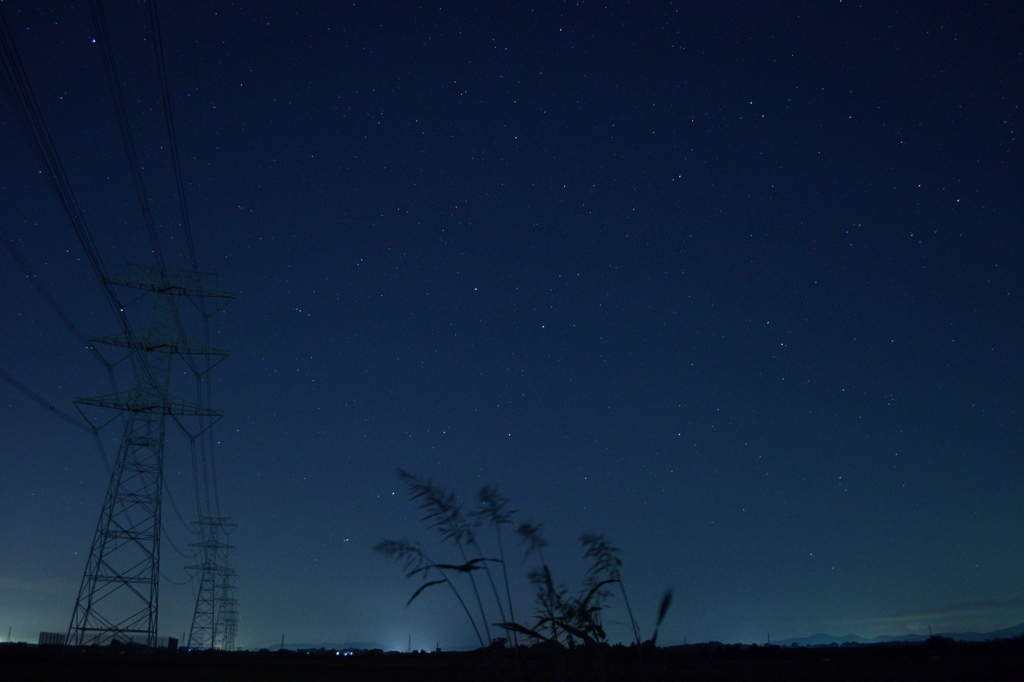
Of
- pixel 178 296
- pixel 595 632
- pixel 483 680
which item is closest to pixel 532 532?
pixel 595 632

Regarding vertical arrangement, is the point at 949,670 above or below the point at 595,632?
below

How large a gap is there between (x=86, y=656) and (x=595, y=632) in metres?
23.9

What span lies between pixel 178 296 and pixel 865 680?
30.3 meters

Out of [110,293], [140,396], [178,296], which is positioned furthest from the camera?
[178,296]

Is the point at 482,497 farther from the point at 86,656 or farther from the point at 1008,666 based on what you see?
the point at 86,656

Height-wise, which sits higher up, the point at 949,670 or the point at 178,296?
the point at 178,296

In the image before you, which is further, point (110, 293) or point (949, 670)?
point (110, 293)

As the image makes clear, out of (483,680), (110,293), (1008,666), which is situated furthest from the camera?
(110,293)

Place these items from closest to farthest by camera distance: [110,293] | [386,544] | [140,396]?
[386,544]
[110,293]
[140,396]

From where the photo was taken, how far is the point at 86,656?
23.8 m

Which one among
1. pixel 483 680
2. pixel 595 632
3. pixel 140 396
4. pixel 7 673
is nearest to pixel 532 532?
pixel 595 632

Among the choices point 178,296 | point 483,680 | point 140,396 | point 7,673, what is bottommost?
point 483,680

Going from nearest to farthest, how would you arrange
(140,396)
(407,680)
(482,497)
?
1. (482,497)
2. (407,680)
3. (140,396)

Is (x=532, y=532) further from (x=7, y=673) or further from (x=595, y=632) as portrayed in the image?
(x=7, y=673)
